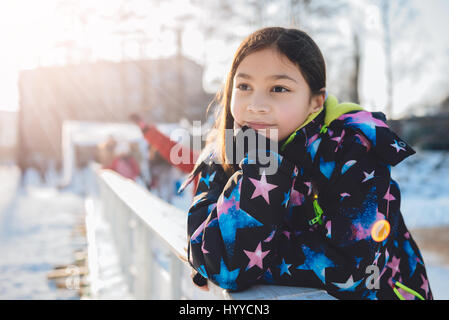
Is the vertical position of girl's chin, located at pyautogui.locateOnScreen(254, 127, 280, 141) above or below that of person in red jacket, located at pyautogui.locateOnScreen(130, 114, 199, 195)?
above

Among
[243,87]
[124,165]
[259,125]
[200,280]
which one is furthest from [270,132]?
[124,165]

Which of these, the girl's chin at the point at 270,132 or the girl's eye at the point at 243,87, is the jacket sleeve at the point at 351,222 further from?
the girl's eye at the point at 243,87

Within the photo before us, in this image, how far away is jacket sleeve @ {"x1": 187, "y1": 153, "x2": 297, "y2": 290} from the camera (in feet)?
2.74

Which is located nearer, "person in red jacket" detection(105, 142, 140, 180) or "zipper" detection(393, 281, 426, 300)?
"zipper" detection(393, 281, 426, 300)

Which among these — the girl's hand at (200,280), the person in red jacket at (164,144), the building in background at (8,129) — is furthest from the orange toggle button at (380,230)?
the building in background at (8,129)

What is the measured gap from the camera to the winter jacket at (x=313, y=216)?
2.76ft

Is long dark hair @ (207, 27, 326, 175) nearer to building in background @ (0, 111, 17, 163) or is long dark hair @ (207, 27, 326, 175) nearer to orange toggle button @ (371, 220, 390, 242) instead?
orange toggle button @ (371, 220, 390, 242)

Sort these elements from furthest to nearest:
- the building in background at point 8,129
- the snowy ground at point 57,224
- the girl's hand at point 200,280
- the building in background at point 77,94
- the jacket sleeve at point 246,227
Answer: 1. the building in background at point 8,129
2. the building in background at point 77,94
3. the snowy ground at point 57,224
4. the girl's hand at point 200,280
5. the jacket sleeve at point 246,227

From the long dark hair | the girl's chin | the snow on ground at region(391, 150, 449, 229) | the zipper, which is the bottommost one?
the snow on ground at region(391, 150, 449, 229)

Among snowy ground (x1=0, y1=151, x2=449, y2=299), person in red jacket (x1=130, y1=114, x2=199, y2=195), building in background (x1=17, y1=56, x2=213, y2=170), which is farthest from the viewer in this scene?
building in background (x1=17, y1=56, x2=213, y2=170)

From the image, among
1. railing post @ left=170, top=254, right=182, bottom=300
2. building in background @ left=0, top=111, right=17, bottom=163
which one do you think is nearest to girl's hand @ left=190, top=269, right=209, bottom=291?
railing post @ left=170, top=254, right=182, bottom=300

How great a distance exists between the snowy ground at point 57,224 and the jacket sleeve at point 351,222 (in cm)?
296
